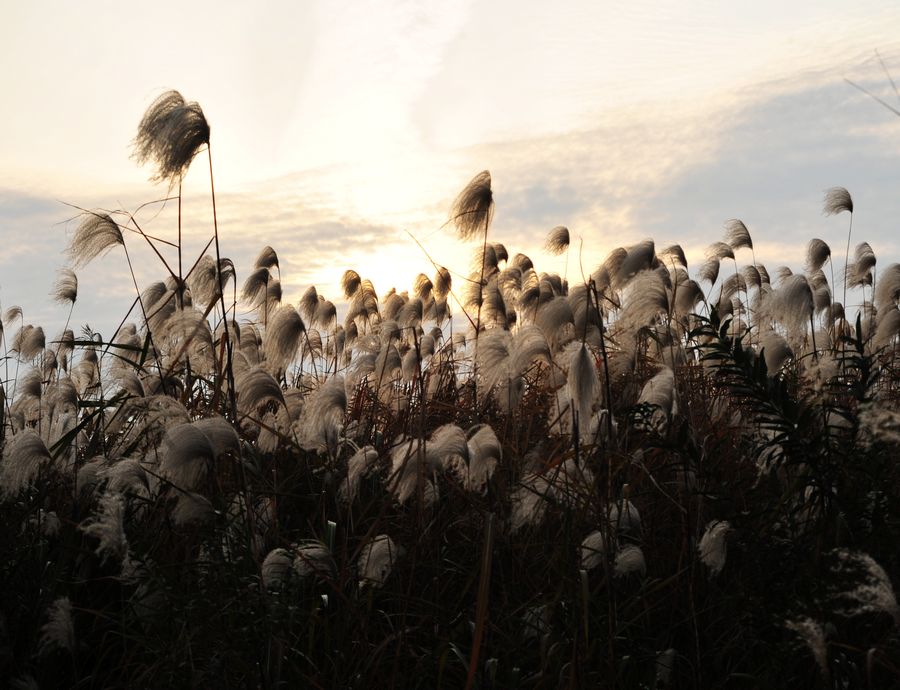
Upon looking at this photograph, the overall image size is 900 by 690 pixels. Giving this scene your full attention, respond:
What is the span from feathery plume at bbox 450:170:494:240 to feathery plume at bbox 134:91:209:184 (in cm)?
145

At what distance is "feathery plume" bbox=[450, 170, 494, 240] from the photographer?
4.34 metres

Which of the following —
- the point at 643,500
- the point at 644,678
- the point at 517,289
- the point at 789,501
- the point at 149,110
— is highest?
the point at 149,110

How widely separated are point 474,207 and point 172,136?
162 centimetres

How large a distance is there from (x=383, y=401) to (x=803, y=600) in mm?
3239

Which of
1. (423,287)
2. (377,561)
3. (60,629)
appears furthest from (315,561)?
(423,287)

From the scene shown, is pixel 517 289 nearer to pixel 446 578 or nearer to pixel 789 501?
pixel 446 578

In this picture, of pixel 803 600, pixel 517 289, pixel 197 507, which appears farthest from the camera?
pixel 517 289

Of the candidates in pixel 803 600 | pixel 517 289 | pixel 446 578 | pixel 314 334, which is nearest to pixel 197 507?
pixel 446 578

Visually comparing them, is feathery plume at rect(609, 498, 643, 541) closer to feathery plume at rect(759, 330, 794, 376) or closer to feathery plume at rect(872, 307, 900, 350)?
feathery plume at rect(759, 330, 794, 376)

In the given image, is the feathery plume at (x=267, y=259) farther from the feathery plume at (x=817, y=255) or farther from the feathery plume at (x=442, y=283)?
the feathery plume at (x=817, y=255)

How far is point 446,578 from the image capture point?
11.7 ft

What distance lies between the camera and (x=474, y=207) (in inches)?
171

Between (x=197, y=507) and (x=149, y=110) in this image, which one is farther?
Answer: (x=149, y=110)

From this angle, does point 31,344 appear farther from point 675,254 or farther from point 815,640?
point 815,640
